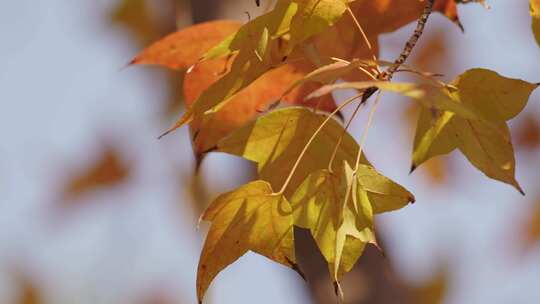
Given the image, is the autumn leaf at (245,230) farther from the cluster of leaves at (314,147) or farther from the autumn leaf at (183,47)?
the autumn leaf at (183,47)

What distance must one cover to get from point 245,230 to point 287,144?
11 centimetres

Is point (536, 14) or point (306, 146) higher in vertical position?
point (536, 14)

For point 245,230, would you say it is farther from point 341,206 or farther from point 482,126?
point 482,126

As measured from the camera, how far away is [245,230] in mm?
777

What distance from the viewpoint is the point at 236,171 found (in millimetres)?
1555

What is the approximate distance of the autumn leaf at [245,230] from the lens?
760mm

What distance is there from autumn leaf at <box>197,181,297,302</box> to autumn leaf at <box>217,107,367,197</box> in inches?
2.0

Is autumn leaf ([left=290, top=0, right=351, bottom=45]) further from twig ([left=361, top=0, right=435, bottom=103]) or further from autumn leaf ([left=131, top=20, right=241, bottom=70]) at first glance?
autumn leaf ([left=131, top=20, right=241, bottom=70])

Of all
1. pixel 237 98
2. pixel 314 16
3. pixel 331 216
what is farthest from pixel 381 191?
pixel 237 98

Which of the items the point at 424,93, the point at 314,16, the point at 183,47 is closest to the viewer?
the point at 424,93

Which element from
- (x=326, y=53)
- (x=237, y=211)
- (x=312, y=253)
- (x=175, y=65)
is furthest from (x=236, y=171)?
(x=237, y=211)

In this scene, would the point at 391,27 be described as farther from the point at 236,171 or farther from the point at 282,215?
the point at 236,171

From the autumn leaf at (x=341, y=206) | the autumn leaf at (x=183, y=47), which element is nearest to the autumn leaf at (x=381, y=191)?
the autumn leaf at (x=341, y=206)

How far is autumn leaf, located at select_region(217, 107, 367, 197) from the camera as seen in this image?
819 millimetres
